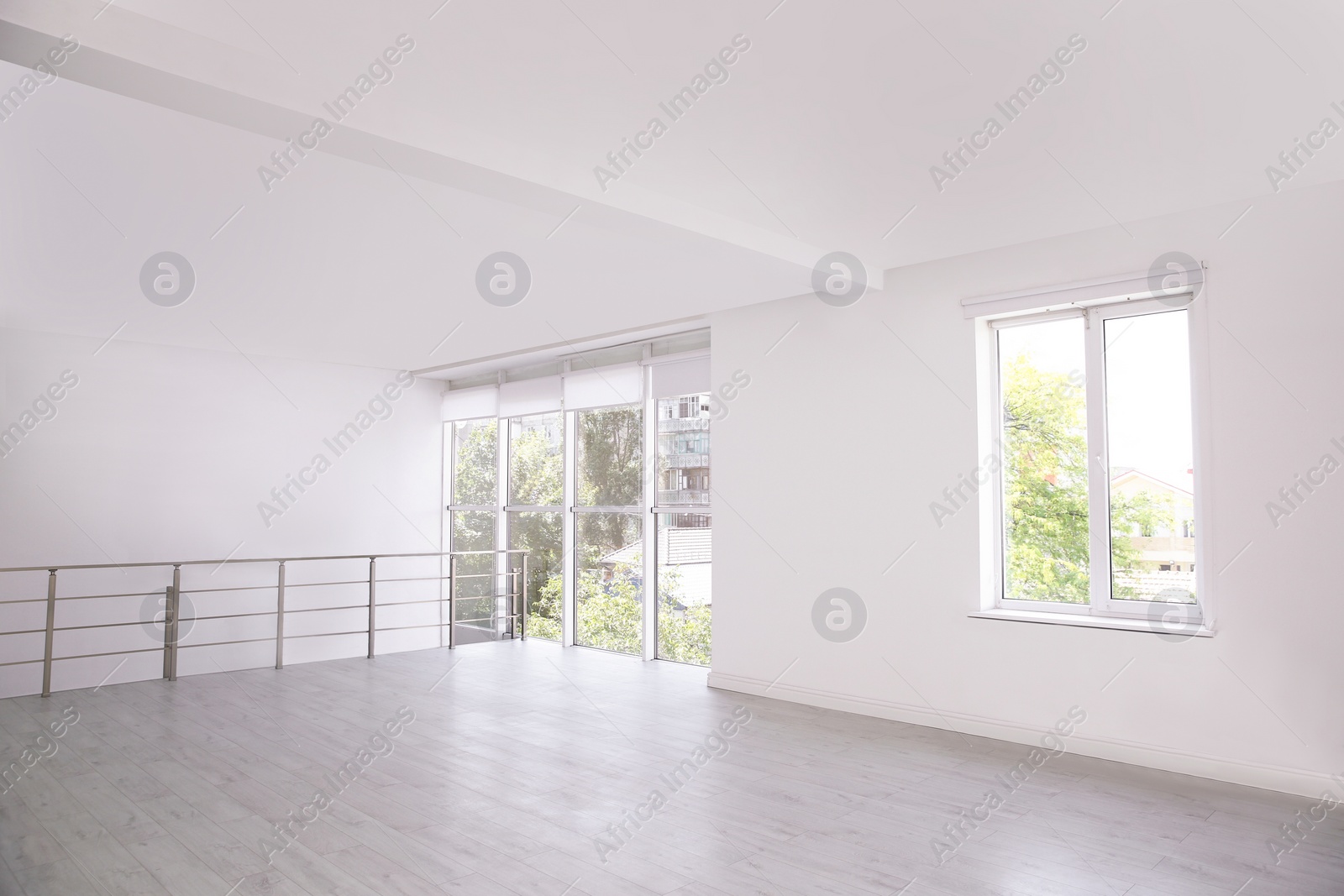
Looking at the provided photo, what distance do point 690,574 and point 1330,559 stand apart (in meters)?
3.95

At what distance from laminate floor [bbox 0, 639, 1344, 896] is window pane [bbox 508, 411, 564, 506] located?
Answer: 2879mm

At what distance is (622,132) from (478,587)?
19.8ft

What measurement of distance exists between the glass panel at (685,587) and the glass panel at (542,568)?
1.27 meters

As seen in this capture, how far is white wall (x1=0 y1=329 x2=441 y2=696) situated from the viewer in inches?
239

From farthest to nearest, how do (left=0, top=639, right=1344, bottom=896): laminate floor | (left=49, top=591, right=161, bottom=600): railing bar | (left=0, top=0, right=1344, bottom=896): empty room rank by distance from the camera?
1. (left=49, top=591, right=161, bottom=600): railing bar
2. (left=0, top=639, right=1344, bottom=896): laminate floor
3. (left=0, top=0, right=1344, bottom=896): empty room

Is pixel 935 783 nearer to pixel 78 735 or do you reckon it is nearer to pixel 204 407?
pixel 78 735

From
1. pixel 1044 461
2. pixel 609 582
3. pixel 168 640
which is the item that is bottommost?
pixel 168 640

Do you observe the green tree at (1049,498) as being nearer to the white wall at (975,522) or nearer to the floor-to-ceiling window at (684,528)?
the white wall at (975,522)

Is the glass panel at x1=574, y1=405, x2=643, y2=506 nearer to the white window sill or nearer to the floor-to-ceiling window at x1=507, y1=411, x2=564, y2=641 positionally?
the floor-to-ceiling window at x1=507, y1=411, x2=564, y2=641

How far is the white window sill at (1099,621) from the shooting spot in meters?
3.76

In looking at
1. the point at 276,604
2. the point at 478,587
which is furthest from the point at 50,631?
the point at 478,587

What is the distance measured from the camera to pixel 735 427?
18.5ft

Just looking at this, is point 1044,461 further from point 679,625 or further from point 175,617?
point 175,617

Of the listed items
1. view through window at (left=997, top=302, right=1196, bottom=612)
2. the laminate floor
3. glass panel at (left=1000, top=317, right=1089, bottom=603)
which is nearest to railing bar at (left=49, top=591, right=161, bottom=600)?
the laminate floor
